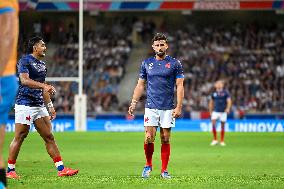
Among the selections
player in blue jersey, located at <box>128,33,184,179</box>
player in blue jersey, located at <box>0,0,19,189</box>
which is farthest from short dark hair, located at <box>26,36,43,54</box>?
player in blue jersey, located at <box>0,0,19,189</box>

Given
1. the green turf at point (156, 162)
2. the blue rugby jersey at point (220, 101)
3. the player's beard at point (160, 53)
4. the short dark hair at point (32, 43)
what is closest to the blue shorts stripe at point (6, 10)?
the green turf at point (156, 162)

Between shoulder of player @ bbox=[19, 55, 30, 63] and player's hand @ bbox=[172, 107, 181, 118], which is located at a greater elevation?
shoulder of player @ bbox=[19, 55, 30, 63]

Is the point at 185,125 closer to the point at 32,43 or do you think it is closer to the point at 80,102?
the point at 80,102

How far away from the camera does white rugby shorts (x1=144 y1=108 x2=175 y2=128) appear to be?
1352 centimetres

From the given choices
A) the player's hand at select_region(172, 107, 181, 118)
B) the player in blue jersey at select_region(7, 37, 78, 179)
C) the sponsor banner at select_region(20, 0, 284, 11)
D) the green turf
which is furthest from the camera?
the sponsor banner at select_region(20, 0, 284, 11)

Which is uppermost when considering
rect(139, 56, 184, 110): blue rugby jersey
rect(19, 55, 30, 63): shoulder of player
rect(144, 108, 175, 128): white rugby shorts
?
rect(19, 55, 30, 63): shoulder of player

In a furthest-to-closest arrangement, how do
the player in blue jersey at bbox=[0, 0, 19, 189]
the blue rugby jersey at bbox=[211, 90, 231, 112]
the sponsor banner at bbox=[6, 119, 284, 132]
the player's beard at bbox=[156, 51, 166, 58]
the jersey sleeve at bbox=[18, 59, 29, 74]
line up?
the sponsor banner at bbox=[6, 119, 284, 132] → the blue rugby jersey at bbox=[211, 90, 231, 112] → the player's beard at bbox=[156, 51, 166, 58] → the jersey sleeve at bbox=[18, 59, 29, 74] → the player in blue jersey at bbox=[0, 0, 19, 189]

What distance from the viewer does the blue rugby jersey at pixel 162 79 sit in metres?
13.6

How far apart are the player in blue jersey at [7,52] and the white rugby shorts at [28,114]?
20.8 ft

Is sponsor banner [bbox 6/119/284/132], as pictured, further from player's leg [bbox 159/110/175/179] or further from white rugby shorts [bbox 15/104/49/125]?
player's leg [bbox 159/110/175/179]

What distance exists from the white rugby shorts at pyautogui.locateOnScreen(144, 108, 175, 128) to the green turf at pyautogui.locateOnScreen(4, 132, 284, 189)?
0.96 meters

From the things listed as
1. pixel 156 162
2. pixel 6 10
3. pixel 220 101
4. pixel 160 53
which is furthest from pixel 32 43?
pixel 220 101

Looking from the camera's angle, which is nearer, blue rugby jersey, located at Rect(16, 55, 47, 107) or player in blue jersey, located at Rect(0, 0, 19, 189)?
player in blue jersey, located at Rect(0, 0, 19, 189)

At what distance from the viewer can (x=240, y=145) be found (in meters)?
25.9
